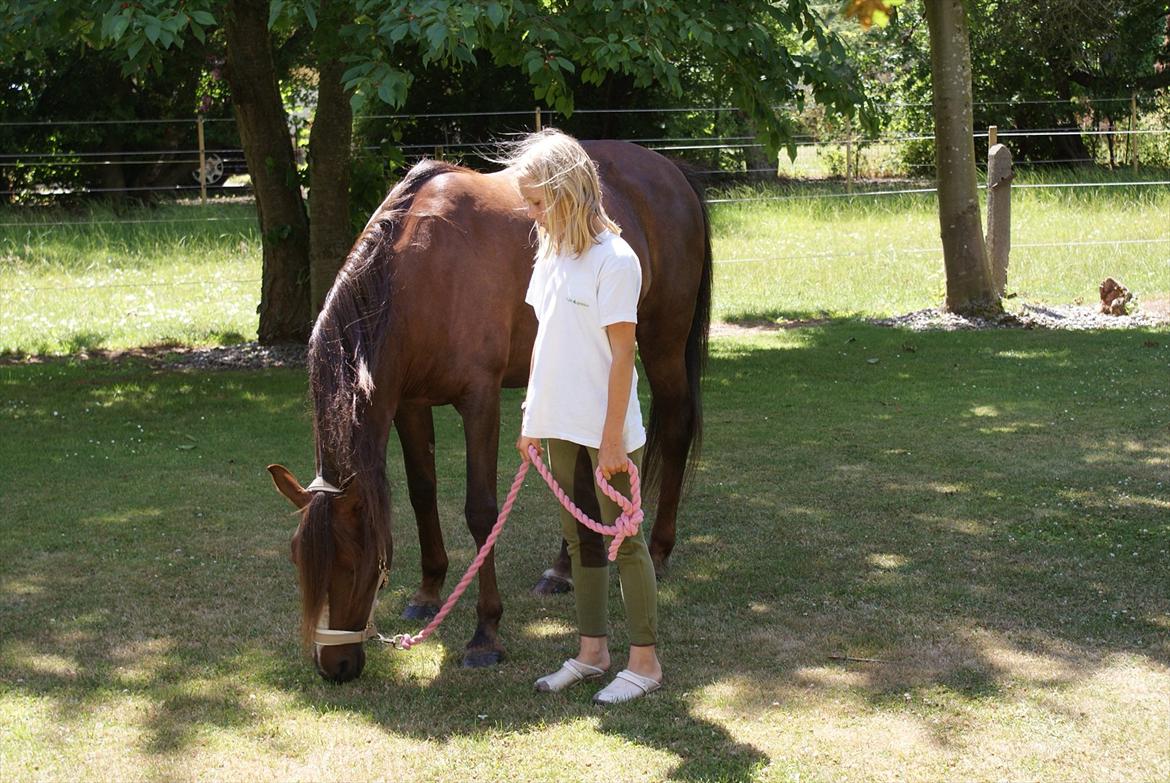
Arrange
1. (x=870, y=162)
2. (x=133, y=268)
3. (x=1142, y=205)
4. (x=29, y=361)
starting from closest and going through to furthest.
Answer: (x=29, y=361)
(x=133, y=268)
(x=1142, y=205)
(x=870, y=162)

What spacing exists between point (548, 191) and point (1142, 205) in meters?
14.9

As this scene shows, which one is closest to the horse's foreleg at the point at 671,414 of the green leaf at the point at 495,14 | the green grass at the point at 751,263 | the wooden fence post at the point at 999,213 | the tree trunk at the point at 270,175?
the green leaf at the point at 495,14

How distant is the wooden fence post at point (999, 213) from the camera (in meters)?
12.4

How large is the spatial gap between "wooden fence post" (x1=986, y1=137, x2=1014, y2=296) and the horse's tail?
24.0 feet

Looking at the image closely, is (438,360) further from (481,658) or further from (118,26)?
(118,26)

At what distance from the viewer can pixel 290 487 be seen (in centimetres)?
397

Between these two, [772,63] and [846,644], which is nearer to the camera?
[846,644]

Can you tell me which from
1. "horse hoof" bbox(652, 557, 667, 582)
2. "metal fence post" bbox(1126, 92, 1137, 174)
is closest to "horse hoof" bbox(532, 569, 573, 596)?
"horse hoof" bbox(652, 557, 667, 582)

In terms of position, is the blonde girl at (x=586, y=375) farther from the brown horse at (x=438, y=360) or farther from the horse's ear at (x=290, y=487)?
the horse's ear at (x=290, y=487)

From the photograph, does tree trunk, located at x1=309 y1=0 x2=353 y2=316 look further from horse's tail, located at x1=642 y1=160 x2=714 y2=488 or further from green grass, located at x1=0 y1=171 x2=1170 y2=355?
horse's tail, located at x1=642 y1=160 x2=714 y2=488

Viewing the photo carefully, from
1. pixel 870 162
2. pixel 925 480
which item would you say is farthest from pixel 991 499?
pixel 870 162

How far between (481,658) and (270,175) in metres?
7.13

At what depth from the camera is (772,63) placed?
342 inches

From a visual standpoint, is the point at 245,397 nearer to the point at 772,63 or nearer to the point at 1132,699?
the point at 772,63
